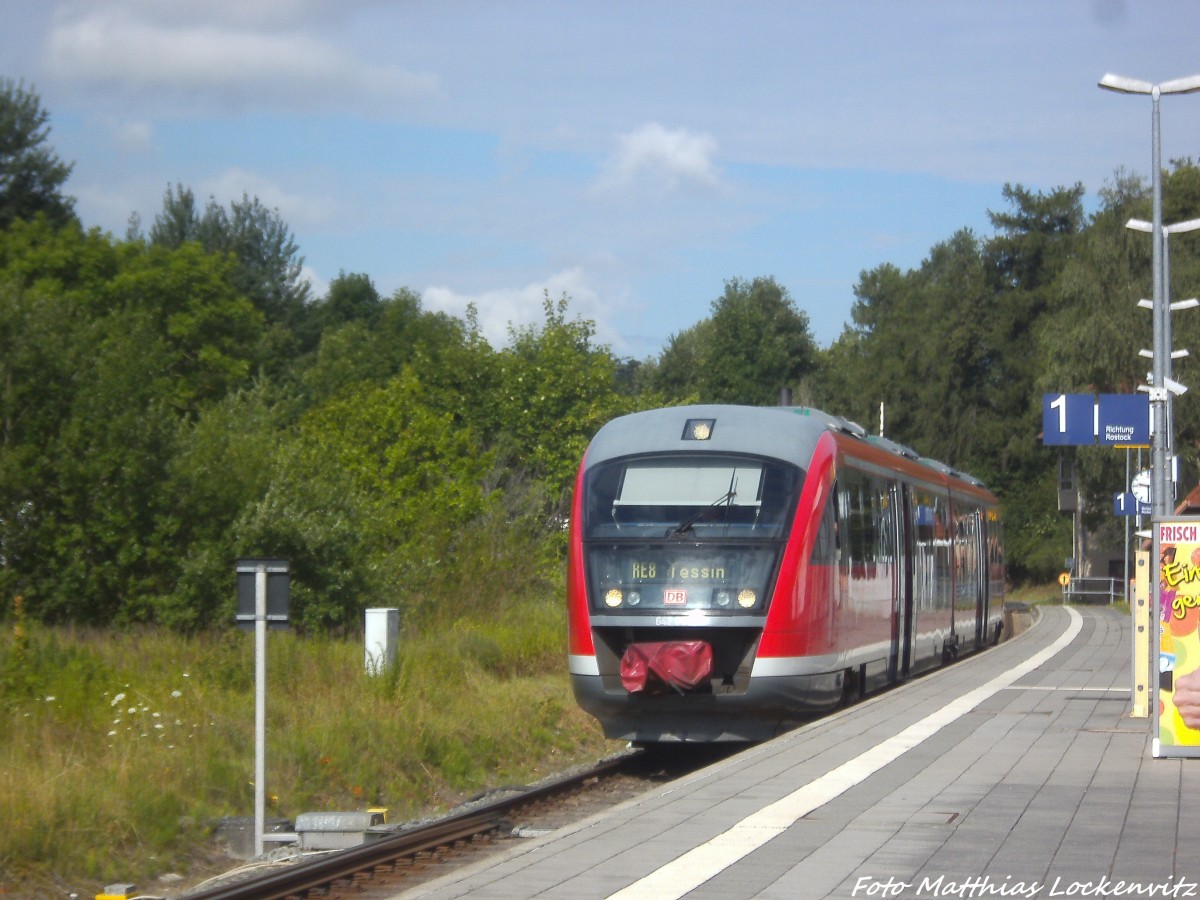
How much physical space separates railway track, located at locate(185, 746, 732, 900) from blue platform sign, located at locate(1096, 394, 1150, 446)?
9860mm

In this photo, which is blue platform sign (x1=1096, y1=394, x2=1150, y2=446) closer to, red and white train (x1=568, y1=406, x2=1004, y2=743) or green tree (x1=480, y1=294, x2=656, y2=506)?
red and white train (x1=568, y1=406, x2=1004, y2=743)

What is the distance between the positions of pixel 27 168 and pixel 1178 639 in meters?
51.0

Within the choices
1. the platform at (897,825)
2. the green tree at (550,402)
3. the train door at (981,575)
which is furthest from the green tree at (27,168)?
the platform at (897,825)

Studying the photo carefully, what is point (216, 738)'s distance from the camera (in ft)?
46.8

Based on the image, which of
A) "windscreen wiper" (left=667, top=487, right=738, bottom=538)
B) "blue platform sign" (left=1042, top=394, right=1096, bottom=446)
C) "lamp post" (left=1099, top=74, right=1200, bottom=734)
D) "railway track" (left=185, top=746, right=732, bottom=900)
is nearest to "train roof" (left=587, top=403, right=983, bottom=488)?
"windscreen wiper" (left=667, top=487, right=738, bottom=538)

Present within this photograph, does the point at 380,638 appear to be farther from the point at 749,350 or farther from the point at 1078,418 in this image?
the point at 749,350

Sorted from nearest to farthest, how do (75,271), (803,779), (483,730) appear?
1. (803,779)
2. (483,730)
3. (75,271)

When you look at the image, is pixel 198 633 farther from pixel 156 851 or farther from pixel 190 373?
pixel 190 373

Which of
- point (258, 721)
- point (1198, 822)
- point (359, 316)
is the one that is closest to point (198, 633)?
point (258, 721)

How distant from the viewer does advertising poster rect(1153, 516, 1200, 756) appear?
11.9 metres

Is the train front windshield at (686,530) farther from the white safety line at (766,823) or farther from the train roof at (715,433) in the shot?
the white safety line at (766,823)

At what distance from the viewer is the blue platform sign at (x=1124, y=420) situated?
72.6ft

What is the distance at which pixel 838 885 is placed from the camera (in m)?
7.31

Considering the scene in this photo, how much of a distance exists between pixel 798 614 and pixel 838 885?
707 cm
